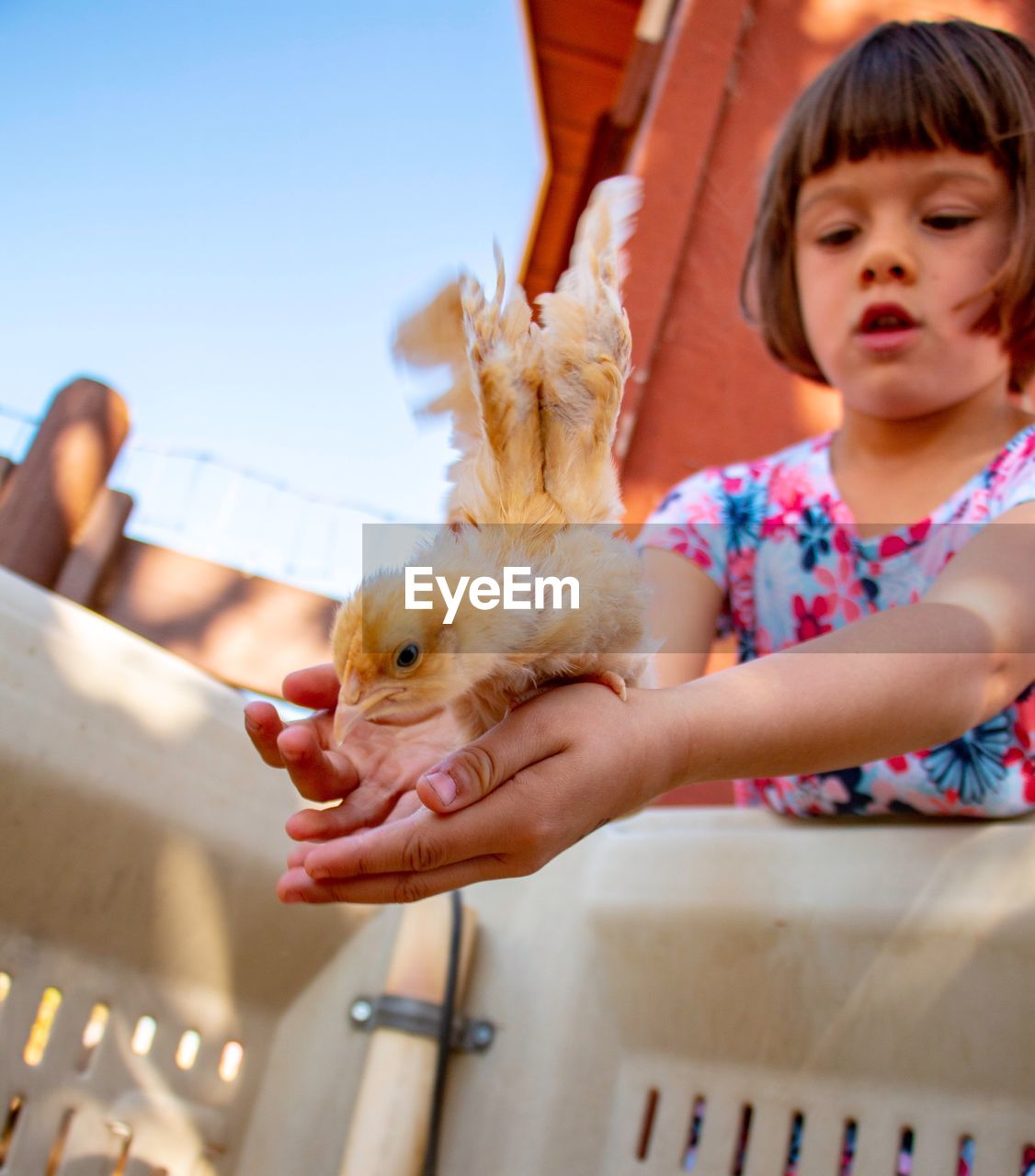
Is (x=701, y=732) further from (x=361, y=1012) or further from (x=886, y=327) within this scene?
(x=886, y=327)

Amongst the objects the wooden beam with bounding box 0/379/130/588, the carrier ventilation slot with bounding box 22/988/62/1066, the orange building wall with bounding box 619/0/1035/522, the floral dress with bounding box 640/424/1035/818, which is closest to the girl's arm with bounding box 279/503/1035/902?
the floral dress with bounding box 640/424/1035/818

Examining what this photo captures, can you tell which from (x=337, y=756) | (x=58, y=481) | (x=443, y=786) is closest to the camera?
(x=443, y=786)

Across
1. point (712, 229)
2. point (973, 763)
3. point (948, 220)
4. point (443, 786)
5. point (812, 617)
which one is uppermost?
point (712, 229)

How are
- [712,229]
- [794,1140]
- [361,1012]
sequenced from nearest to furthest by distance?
1. [794,1140]
2. [361,1012]
3. [712,229]

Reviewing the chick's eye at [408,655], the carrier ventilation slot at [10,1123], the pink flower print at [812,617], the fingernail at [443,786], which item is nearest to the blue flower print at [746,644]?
the pink flower print at [812,617]

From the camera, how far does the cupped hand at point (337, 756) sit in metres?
0.80

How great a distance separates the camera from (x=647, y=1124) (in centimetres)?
109

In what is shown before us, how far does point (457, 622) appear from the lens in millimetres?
782

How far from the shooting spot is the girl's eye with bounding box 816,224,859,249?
1.31 metres

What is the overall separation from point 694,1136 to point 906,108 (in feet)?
3.95

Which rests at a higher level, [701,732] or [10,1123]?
[701,732]

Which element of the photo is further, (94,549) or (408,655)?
(94,549)

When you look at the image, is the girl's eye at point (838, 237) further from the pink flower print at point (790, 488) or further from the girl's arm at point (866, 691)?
the girl's arm at point (866, 691)

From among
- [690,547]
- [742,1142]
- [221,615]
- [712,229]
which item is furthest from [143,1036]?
[712,229]
